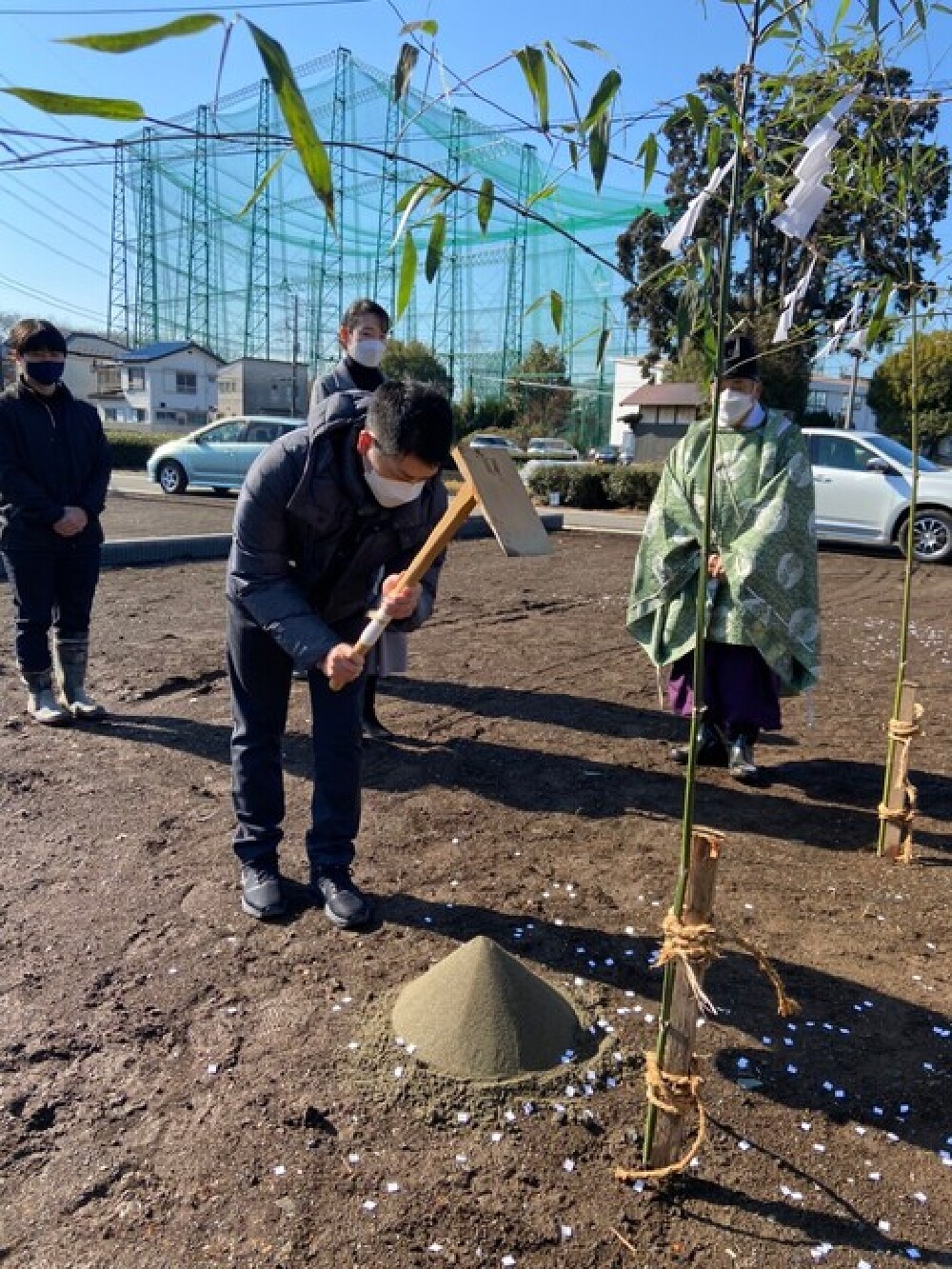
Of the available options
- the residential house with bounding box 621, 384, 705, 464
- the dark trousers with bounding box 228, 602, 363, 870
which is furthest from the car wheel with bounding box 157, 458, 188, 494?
the residential house with bounding box 621, 384, 705, 464

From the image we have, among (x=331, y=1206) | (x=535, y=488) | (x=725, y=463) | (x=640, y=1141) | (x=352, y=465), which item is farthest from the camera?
(x=535, y=488)

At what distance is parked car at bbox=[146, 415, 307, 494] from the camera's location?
1725 centimetres

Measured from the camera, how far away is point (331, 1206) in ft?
5.74

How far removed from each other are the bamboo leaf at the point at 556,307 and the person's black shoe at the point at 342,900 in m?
1.75

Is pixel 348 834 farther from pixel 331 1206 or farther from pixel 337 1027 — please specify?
pixel 331 1206

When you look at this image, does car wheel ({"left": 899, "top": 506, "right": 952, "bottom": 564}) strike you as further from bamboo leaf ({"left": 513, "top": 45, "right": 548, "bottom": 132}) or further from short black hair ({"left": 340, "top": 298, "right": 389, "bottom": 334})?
bamboo leaf ({"left": 513, "top": 45, "right": 548, "bottom": 132})

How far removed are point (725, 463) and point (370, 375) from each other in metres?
1.61

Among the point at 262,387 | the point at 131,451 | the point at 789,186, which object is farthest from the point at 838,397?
the point at 789,186

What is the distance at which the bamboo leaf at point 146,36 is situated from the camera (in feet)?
2.96

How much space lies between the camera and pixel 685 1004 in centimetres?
177

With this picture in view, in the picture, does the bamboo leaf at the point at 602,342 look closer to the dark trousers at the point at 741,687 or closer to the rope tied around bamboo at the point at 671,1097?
the rope tied around bamboo at the point at 671,1097

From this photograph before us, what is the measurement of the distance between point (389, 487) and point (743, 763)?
88.4 inches

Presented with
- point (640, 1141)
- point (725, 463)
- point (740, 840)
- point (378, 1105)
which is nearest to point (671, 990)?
point (640, 1141)

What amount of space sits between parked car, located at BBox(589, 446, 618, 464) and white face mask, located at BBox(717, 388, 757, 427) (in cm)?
2958
